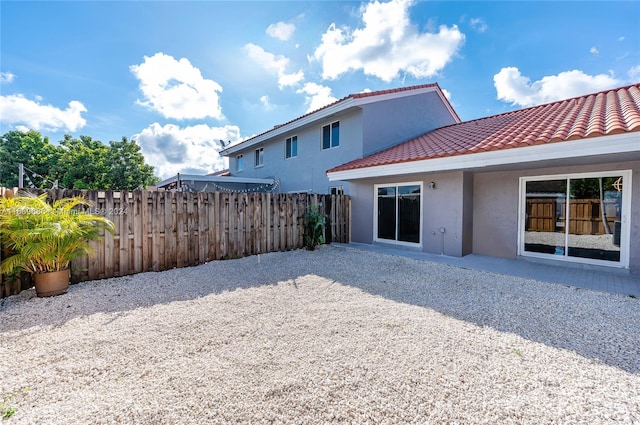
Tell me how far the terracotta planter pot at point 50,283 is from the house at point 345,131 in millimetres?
10203

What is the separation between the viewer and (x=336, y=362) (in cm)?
315

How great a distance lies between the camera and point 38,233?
491 centimetres

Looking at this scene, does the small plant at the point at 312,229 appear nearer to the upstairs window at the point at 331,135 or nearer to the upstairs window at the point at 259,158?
the upstairs window at the point at 331,135

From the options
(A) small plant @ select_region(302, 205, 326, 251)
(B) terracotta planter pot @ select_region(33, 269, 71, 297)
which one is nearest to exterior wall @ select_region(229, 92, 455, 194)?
(A) small plant @ select_region(302, 205, 326, 251)

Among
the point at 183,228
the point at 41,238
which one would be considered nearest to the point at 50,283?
the point at 41,238

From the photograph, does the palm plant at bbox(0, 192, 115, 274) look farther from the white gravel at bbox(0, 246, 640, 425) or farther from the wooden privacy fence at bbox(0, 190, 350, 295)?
the wooden privacy fence at bbox(0, 190, 350, 295)

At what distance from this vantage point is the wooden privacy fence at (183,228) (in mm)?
6660

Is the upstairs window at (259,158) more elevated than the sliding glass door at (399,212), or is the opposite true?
the upstairs window at (259,158)

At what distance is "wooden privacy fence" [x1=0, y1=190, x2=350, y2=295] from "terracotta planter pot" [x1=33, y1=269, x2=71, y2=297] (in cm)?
77

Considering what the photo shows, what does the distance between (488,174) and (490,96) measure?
30.8ft

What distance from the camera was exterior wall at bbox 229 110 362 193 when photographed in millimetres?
13102

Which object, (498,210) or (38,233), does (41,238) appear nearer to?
(38,233)

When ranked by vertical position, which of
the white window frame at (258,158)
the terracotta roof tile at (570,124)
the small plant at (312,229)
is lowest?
the small plant at (312,229)

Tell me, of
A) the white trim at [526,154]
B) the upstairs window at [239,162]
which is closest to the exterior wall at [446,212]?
the white trim at [526,154]
